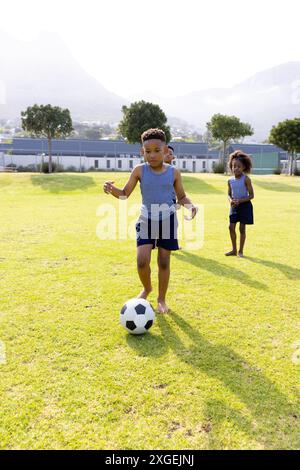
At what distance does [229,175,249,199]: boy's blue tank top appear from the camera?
8.09 meters

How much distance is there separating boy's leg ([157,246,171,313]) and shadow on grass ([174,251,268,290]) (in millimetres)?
1910

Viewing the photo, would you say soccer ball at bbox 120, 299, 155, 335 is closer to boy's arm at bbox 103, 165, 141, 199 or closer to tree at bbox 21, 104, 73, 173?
boy's arm at bbox 103, 165, 141, 199

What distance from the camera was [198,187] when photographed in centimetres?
3159

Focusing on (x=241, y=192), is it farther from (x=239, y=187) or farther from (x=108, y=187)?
(x=108, y=187)

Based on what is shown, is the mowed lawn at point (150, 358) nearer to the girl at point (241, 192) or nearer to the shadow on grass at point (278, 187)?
the girl at point (241, 192)

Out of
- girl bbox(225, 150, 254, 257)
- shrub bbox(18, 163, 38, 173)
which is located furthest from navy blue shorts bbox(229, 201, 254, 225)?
shrub bbox(18, 163, 38, 173)

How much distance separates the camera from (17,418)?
277 centimetres

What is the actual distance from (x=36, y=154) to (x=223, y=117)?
139 feet

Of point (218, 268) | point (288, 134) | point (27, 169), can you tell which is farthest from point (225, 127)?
point (218, 268)

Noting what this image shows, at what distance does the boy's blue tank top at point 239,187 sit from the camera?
809cm

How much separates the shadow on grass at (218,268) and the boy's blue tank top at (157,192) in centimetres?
245

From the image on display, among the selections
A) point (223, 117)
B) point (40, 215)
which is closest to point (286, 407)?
point (40, 215)

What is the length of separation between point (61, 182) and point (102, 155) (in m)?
46.5

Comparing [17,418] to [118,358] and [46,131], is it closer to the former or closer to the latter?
[118,358]
